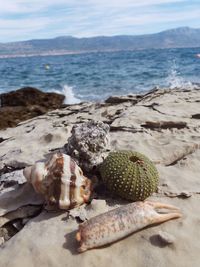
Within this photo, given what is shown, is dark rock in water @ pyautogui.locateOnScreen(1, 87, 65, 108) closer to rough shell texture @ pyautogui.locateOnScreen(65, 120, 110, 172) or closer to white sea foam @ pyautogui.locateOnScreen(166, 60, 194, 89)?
white sea foam @ pyautogui.locateOnScreen(166, 60, 194, 89)

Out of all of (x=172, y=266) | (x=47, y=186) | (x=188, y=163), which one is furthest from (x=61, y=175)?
(x=188, y=163)

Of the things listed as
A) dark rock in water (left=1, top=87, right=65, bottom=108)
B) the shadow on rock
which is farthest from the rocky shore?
dark rock in water (left=1, top=87, right=65, bottom=108)

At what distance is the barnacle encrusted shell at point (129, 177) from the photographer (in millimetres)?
3488

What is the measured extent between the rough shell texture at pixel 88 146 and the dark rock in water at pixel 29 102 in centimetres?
453

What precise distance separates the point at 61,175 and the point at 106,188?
503mm

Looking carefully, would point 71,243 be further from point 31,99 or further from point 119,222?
point 31,99

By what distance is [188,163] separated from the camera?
418 centimetres

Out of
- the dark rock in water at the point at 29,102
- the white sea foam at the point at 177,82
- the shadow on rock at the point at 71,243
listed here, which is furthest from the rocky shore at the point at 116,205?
the white sea foam at the point at 177,82

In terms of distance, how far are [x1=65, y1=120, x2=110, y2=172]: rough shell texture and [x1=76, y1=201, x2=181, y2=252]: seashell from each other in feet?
2.54

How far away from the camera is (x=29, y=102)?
31.7 feet

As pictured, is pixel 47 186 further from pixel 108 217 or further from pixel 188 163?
pixel 188 163

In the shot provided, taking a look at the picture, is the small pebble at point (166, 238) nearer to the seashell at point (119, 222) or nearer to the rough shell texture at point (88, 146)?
the seashell at point (119, 222)

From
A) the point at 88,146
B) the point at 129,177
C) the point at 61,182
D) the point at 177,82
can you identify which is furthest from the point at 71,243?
the point at 177,82

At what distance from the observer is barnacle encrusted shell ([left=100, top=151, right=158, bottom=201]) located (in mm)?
3488
